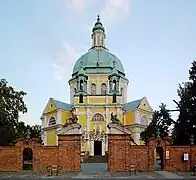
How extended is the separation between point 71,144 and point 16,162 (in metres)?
4.44

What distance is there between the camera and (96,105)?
63906 mm

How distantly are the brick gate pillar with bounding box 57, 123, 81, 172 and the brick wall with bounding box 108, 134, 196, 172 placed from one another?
8.10 feet

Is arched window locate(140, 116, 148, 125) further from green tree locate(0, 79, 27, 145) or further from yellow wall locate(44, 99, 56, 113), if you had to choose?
green tree locate(0, 79, 27, 145)

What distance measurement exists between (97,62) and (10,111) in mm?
31042

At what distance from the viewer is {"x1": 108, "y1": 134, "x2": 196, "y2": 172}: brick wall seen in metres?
28.5

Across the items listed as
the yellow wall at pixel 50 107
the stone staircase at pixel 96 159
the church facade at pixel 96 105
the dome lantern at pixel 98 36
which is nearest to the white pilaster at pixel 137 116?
the church facade at pixel 96 105

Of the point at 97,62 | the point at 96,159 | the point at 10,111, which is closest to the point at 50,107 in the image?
the point at 97,62

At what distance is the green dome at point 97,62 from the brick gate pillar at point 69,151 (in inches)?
1541

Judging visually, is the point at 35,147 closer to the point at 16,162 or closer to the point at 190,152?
the point at 16,162

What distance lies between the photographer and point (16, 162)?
2852 cm

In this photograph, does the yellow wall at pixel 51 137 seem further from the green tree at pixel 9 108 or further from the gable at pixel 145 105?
the green tree at pixel 9 108

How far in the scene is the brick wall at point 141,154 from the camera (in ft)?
93.6

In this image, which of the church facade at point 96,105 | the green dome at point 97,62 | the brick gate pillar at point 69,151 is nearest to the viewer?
the brick gate pillar at point 69,151

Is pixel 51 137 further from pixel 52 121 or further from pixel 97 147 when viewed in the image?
pixel 97 147
